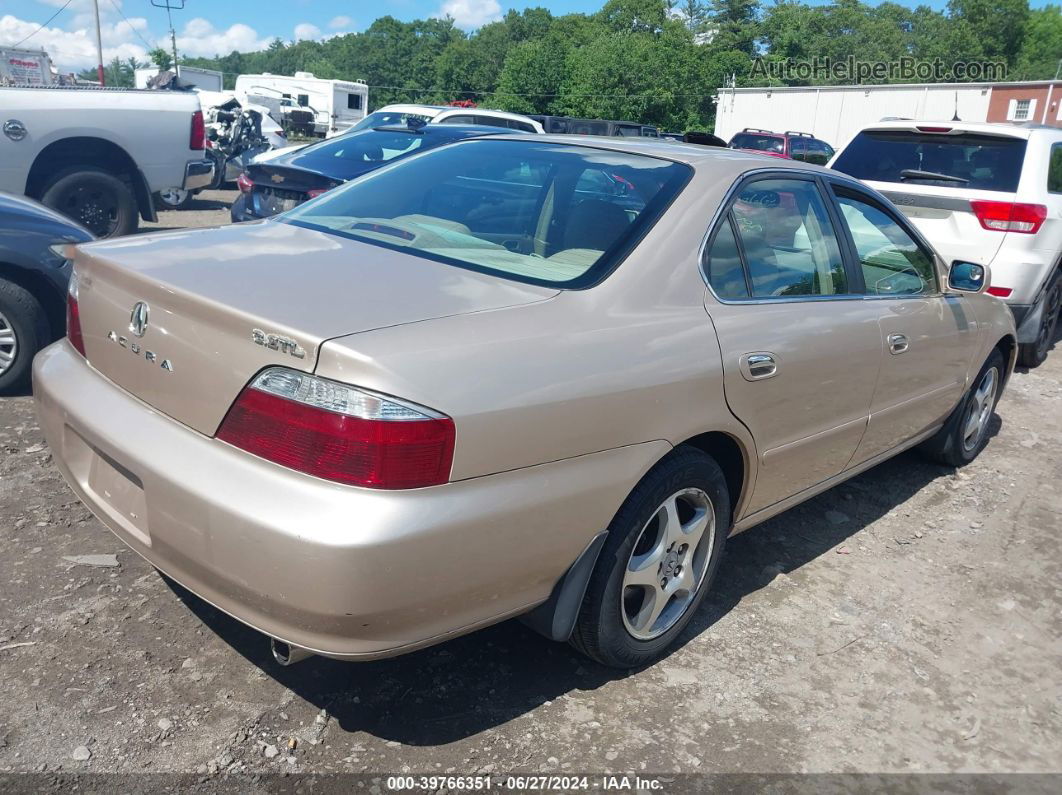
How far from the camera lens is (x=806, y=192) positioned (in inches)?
135

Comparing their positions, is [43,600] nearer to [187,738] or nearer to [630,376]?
[187,738]

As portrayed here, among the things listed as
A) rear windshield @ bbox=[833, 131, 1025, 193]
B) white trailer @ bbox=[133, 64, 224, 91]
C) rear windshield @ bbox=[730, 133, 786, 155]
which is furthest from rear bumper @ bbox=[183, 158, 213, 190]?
white trailer @ bbox=[133, 64, 224, 91]

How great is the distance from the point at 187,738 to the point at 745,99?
43.9 metres

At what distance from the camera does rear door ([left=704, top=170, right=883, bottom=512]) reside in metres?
2.87

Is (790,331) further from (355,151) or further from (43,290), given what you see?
(355,151)

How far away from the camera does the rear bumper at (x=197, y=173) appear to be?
29.7 feet

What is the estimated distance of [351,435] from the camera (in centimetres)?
198

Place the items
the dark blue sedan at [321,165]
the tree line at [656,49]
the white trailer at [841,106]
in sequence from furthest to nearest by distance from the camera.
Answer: the tree line at [656,49] < the white trailer at [841,106] < the dark blue sedan at [321,165]

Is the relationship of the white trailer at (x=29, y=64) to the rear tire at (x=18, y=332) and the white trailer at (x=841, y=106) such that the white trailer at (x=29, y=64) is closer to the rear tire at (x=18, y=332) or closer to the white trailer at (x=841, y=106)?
the rear tire at (x=18, y=332)

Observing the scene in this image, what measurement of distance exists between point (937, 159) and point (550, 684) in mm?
5813

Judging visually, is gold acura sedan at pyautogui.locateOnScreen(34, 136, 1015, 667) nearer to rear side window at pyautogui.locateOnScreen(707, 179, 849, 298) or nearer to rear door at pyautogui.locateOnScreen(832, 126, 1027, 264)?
rear side window at pyautogui.locateOnScreen(707, 179, 849, 298)

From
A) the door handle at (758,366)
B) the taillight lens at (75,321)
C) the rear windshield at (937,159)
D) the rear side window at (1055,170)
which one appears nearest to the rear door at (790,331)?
the door handle at (758,366)

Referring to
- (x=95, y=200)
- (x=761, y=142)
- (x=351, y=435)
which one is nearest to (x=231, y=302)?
(x=351, y=435)

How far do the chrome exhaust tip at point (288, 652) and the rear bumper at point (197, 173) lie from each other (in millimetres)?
7979
